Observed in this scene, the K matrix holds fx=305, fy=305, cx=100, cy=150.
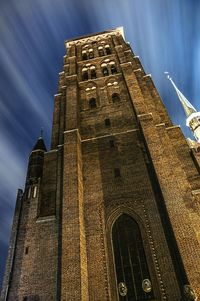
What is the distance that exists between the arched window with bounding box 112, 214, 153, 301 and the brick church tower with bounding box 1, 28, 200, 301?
0.04 metres

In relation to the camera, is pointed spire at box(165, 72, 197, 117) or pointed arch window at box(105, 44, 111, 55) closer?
pointed arch window at box(105, 44, 111, 55)

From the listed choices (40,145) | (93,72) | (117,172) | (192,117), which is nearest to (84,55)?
(93,72)

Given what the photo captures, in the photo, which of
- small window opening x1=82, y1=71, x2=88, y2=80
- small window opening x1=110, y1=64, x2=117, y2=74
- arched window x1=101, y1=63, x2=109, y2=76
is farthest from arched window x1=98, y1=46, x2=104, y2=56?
small window opening x1=82, y1=71, x2=88, y2=80

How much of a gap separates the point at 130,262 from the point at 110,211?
2.60 meters

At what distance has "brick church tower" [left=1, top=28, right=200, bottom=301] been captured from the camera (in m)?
12.0

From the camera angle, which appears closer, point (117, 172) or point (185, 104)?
point (117, 172)

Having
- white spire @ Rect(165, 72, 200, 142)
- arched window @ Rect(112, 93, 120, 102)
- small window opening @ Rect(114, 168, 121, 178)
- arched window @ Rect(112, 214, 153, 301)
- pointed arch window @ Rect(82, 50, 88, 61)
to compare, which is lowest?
arched window @ Rect(112, 214, 153, 301)

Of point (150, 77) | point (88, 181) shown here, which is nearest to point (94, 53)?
point (150, 77)

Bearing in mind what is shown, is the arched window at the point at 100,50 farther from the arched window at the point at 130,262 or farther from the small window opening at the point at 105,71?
the arched window at the point at 130,262

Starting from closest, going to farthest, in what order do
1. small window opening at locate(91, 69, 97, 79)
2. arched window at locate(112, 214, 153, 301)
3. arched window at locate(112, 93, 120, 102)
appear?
arched window at locate(112, 214, 153, 301) < arched window at locate(112, 93, 120, 102) < small window opening at locate(91, 69, 97, 79)

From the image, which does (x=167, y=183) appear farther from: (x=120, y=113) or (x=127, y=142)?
(x=120, y=113)

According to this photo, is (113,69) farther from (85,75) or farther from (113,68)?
(85,75)

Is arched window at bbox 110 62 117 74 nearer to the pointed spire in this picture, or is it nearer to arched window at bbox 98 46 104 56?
arched window at bbox 98 46 104 56

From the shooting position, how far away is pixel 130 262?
12.9 m
